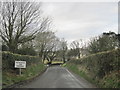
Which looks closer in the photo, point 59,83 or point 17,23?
point 59,83

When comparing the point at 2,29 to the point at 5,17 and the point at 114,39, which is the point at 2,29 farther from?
the point at 114,39

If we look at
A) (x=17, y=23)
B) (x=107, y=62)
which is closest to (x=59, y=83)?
(x=107, y=62)

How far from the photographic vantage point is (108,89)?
505 inches

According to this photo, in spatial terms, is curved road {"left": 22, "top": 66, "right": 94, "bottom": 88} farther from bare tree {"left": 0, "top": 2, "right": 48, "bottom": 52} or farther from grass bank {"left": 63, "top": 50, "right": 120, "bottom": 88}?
bare tree {"left": 0, "top": 2, "right": 48, "bottom": 52}

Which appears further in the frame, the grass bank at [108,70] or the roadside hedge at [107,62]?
the roadside hedge at [107,62]

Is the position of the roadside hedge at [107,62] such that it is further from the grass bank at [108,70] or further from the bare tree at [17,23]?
the bare tree at [17,23]

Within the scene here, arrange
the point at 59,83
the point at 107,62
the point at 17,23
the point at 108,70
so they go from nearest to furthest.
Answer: the point at 108,70 → the point at 107,62 → the point at 59,83 → the point at 17,23

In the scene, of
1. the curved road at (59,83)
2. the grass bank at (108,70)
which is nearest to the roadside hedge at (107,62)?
the grass bank at (108,70)

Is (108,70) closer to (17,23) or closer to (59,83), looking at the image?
(59,83)

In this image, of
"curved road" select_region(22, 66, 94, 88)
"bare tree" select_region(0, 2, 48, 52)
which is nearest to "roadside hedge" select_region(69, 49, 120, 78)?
"curved road" select_region(22, 66, 94, 88)

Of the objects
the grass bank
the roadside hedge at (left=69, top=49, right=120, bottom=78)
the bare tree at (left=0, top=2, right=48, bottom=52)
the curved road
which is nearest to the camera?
the grass bank

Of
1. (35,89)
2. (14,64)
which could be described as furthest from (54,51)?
(35,89)

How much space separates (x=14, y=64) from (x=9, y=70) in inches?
41.9

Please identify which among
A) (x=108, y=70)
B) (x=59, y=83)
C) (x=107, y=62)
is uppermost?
(x=107, y=62)
